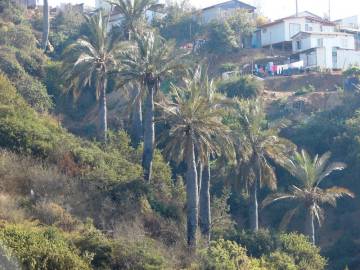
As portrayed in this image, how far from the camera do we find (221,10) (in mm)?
80938

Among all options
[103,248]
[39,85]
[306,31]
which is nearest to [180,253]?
[103,248]

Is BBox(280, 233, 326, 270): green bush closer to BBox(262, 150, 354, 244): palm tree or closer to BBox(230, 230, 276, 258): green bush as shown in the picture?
BBox(230, 230, 276, 258): green bush

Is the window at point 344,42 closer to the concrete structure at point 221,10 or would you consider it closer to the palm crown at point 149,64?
the concrete structure at point 221,10

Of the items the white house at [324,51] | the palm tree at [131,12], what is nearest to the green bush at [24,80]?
the palm tree at [131,12]

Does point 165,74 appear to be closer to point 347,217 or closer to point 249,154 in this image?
point 249,154

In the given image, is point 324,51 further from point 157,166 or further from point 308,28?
point 157,166

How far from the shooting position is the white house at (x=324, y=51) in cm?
6994

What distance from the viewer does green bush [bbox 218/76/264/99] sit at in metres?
57.6

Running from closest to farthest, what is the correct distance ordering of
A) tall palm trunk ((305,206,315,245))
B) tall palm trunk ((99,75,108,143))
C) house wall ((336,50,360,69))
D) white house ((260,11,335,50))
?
tall palm trunk ((305,206,315,245))
tall palm trunk ((99,75,108,143))
house wall ((336,50,360,69))
white house ((260,11,335,50))

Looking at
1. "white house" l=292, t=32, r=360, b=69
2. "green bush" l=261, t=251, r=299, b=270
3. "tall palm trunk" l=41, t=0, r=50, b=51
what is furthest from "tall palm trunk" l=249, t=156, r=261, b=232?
"white house" l=292, t=32, r=360, b=69

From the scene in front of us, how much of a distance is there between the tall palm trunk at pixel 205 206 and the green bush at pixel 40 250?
413 inches

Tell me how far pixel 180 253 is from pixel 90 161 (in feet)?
25.3

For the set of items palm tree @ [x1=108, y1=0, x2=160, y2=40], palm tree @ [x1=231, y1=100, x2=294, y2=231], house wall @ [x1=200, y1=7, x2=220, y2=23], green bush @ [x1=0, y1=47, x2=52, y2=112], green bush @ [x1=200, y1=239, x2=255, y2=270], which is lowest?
green bush @ [x1=200, y1=239, x2=255, y2=270]

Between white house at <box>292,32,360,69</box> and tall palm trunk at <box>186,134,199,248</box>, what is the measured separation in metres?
35.3
